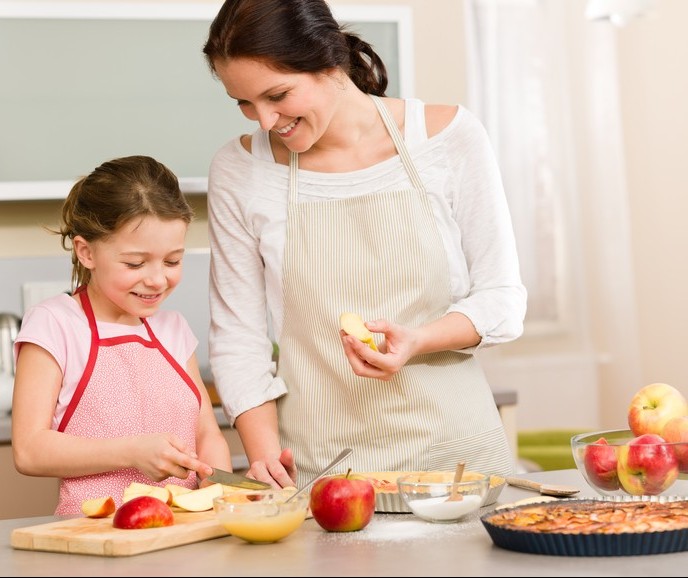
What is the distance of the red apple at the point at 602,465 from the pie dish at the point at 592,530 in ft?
0.44

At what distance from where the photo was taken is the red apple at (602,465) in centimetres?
151

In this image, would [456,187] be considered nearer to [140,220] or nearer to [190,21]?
[140,220]

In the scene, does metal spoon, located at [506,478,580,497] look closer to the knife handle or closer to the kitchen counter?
the knife handle

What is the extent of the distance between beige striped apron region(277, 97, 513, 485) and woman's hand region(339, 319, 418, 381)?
0.16m

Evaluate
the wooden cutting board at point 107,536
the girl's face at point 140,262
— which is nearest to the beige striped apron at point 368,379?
the girl's face at point 140,262

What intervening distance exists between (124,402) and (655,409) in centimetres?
87

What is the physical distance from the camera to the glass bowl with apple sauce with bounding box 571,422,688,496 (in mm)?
1473

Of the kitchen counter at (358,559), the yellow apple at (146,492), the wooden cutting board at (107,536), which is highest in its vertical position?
the yellow apple at (146,492)

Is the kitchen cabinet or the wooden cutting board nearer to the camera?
the wooden cutting board

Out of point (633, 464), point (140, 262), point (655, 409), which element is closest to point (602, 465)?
point (633, 464)

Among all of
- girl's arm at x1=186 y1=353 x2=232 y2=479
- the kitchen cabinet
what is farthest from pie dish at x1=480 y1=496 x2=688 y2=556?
the kitchen cabinet

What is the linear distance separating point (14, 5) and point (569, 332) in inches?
119

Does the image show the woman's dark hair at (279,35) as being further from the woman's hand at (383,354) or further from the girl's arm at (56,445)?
the girl's arm at (56,445)

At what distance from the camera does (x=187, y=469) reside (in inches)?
63.2
